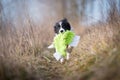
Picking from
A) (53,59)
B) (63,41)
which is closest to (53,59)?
(53,59)

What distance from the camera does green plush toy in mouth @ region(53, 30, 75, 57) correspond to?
7.50 m

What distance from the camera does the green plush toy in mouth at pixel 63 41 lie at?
7504mm

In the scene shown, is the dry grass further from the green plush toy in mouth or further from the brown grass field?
the green plush toy in mouth

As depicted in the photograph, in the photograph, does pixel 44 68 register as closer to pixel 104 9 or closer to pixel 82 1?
pixel 104 9

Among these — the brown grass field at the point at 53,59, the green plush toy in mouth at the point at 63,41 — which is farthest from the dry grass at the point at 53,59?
the green plush toy in mouth at the point at 63,41

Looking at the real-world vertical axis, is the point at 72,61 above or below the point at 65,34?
below

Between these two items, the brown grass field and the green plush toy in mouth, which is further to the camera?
the green plush toy in mouth

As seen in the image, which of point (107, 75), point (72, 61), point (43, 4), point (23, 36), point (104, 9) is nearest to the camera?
point (107, 75)

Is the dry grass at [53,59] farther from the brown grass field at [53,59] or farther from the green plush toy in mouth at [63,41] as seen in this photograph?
the green plush toy in mouth at [63,41]

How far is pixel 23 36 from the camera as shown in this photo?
805 centimetres

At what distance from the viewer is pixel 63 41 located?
757cm

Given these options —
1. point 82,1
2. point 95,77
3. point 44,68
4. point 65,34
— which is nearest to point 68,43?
point 65,34

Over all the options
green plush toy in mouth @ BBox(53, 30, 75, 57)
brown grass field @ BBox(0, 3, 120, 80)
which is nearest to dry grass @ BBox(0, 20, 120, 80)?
brown grass field @ BBox(0, 3, 120, 80)

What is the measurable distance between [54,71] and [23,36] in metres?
1.48
